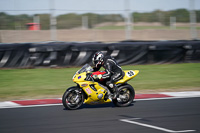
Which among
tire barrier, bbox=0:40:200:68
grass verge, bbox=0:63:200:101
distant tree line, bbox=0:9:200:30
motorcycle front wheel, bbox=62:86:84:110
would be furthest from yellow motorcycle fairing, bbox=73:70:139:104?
distant tree line, bbox=0:9:200:30

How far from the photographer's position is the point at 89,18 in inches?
701

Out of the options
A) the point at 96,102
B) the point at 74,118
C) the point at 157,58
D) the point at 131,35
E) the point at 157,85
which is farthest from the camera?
the point at 131,35

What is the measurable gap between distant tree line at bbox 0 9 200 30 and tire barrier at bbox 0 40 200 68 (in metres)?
2.70

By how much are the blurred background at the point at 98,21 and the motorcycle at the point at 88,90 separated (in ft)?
29.8

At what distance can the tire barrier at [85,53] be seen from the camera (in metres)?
13.7

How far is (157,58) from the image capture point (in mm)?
15516

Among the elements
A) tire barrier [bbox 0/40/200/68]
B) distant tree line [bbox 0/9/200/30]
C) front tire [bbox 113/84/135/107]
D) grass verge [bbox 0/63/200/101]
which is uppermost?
distant tree line [bbox 0/9/200/30]

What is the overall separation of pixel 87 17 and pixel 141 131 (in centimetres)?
1264

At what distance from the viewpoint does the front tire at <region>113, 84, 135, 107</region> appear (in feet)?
26.2

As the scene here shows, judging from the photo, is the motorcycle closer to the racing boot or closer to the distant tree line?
the racing boot

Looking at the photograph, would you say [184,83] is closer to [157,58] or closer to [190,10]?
[157,58]

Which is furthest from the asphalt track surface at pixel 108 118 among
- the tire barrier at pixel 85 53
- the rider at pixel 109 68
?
the tire barrier at pixel 85 53

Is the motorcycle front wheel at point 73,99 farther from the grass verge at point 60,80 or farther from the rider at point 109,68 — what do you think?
the grass verge at point 60,80

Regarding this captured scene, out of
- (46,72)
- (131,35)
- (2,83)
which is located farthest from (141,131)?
(131,35)
